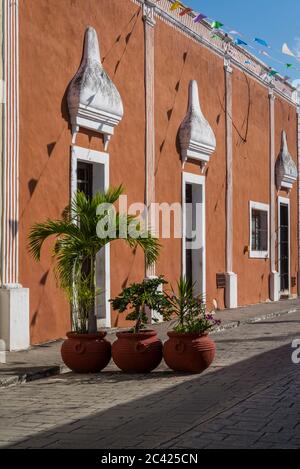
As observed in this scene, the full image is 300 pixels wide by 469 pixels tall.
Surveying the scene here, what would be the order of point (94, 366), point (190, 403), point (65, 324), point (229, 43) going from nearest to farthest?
point (190, 403)
point (94, 366)
point (65, 324)
point (229, 43)

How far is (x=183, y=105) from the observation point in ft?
54.0

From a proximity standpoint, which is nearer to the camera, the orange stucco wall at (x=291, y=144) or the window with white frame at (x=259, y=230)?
the window with white frame at (x=259, y=230)

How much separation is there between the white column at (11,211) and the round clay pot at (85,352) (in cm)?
155

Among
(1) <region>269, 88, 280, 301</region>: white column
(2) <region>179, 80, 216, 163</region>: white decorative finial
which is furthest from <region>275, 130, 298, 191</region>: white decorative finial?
(2) <region>179, 80, 216, 163</region>: white decorative finial

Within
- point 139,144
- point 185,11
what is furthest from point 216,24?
point 139,144

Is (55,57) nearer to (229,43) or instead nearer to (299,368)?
(299,368)

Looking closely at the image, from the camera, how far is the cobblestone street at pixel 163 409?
549 cm

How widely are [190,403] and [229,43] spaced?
45.3 ft

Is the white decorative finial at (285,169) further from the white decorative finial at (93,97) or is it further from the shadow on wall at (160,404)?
the shadow on wall at (160,404)

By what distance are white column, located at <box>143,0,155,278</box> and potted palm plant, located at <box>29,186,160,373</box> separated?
5221 millimetres

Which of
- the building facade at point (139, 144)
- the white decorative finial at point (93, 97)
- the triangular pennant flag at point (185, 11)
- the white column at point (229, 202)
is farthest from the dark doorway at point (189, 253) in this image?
the white decorative finial at point (93, 97)

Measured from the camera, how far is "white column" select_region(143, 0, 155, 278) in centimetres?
1461

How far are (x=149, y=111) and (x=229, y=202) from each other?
15.3 ft
